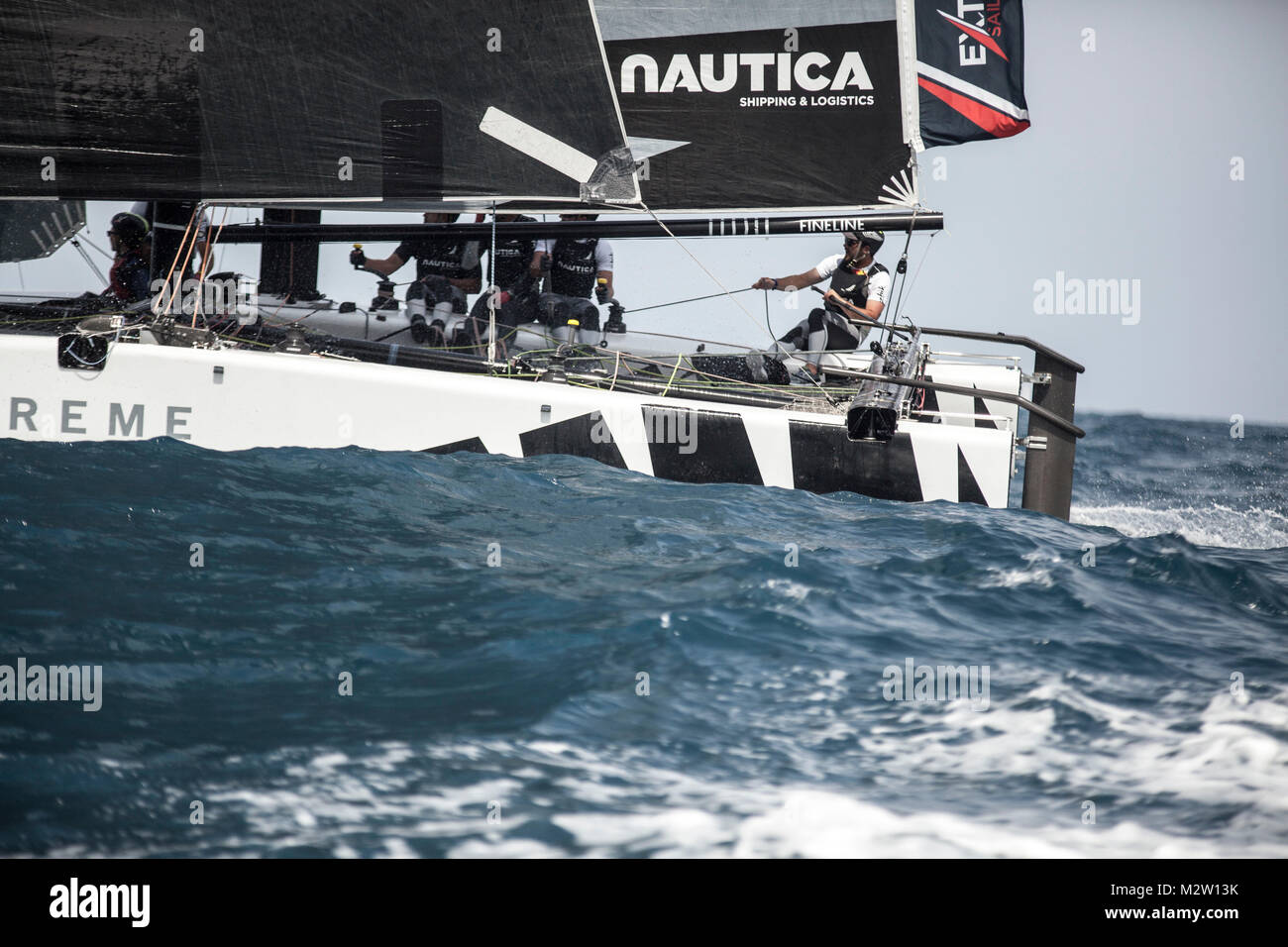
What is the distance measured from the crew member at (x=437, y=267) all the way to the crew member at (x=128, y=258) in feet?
4.48

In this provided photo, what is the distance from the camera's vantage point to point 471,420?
5465 mm

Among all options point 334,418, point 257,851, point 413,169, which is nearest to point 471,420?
point 334,418

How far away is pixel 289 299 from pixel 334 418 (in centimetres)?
236

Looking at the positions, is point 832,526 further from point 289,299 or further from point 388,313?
point 289,299

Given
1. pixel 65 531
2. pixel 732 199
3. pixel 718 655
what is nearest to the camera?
pixel 718 655

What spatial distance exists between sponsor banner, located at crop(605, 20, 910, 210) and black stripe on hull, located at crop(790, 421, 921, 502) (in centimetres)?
173

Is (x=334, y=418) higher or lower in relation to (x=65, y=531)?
higher

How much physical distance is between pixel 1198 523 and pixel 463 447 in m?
4.98

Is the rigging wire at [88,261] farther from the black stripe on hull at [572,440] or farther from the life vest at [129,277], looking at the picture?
the black stripe on hull at [572,440]

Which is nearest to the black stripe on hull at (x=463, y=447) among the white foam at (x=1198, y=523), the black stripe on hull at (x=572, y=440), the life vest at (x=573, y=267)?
the black stripe on hull at (x=572, y=440)

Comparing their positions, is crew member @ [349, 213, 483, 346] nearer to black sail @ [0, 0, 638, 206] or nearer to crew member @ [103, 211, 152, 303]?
crew member @ [103, 211, 152, 303]

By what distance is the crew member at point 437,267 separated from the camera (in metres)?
7.28

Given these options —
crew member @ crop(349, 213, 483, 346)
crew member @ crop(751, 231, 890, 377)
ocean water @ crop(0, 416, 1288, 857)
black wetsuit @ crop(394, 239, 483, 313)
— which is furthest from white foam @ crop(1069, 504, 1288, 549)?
black wetsuit @ crop(394, 239, 483, 313)

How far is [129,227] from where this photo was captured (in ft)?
22.9
